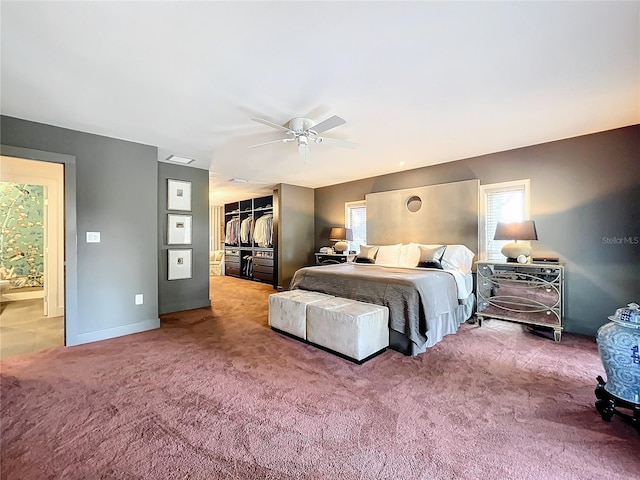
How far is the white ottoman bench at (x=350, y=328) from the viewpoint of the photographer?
276cm

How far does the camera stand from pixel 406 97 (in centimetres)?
257

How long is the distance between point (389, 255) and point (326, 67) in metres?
3.38

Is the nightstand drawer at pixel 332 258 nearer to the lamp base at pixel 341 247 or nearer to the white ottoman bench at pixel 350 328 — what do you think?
the lamp base at pixel 341 247

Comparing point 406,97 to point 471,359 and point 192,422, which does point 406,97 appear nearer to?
point 471,359

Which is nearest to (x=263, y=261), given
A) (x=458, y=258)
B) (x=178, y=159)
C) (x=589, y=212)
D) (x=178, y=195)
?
(x=178, y=195)

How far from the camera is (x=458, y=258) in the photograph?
167 inches

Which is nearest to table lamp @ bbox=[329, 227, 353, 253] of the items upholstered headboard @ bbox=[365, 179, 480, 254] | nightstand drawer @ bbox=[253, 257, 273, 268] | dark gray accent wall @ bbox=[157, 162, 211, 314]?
upholstered headboard @ bbox=[365, 179, 480, 254]

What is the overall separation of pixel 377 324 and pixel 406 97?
86.5 inches

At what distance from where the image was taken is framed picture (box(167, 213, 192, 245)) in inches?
187

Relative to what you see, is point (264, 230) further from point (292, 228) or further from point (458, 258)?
point (458, 258)

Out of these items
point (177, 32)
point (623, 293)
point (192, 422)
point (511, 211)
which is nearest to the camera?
point (177, 32)

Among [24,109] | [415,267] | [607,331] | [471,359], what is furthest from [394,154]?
[24,109]

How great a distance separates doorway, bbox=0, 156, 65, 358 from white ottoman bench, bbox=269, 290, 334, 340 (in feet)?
8.15

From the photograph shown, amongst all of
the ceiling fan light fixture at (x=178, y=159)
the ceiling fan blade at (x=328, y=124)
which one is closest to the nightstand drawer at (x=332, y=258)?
the ceiling fan light fixture at (x=178, y=159)
